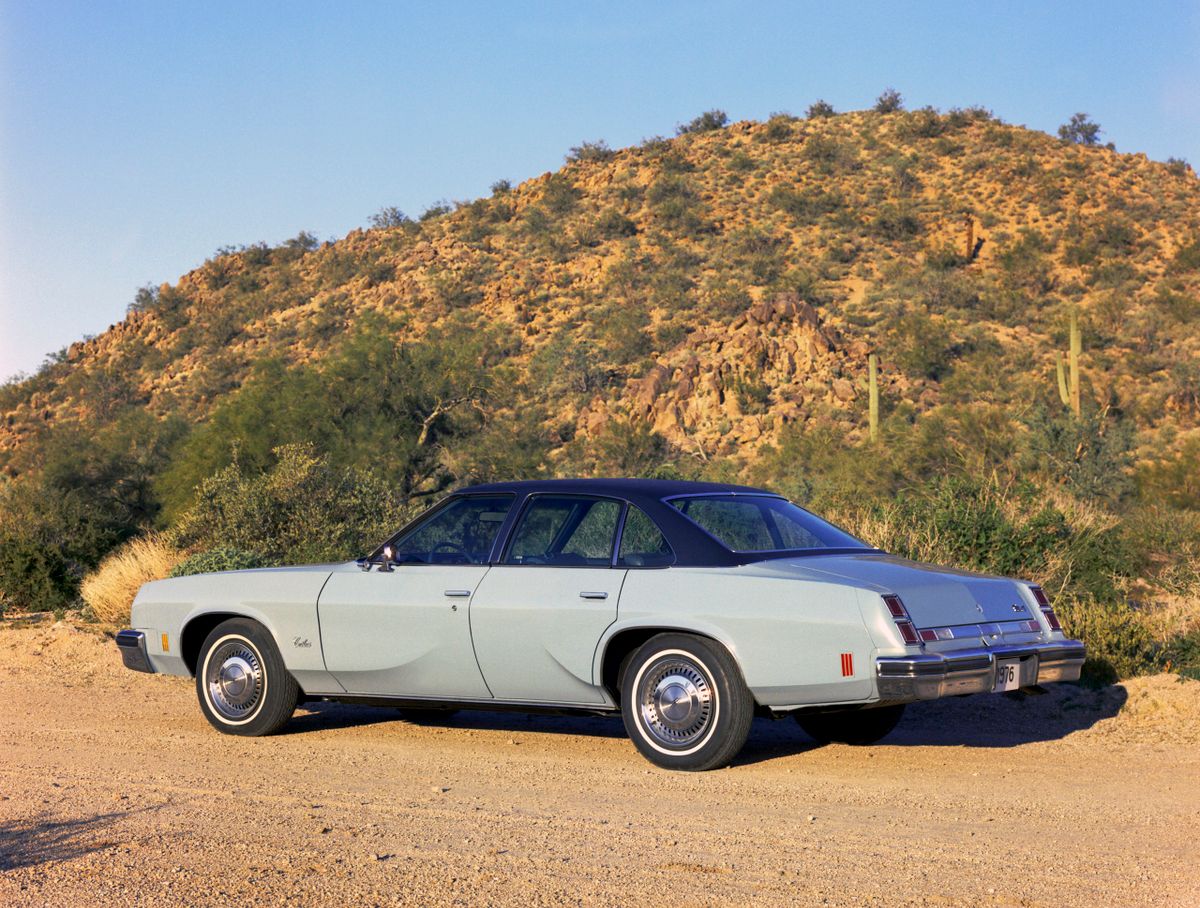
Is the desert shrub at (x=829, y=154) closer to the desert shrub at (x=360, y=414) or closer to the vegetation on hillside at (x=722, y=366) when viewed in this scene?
the vegetation on hillside at (x=722, y=366)

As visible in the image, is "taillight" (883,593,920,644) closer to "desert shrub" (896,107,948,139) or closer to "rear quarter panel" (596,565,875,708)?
"rear quarter panel" (596,565,875,708)

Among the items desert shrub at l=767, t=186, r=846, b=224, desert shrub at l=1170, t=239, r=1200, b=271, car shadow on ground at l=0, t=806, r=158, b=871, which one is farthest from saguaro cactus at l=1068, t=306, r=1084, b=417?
car shadow on ground at l=0, t=806, r=158, b=871

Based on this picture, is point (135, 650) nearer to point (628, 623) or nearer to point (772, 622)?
point (628, 623)

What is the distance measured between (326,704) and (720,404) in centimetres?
3664

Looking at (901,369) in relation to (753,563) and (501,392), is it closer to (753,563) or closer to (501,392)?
(501,392)

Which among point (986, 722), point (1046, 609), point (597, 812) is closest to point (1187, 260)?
point (986, 722)

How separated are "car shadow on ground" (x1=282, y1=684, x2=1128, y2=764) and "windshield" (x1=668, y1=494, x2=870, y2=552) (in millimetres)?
1262

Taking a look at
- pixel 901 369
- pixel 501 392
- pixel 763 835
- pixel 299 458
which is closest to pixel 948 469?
pixel 501 392

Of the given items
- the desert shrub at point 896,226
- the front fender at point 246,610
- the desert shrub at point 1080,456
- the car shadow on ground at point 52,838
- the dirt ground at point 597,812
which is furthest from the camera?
the desert shrub at point 896,226

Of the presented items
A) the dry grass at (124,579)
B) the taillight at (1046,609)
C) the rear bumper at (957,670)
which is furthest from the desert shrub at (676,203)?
the rear bumper at (957,670)

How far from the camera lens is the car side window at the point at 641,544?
25.1ft

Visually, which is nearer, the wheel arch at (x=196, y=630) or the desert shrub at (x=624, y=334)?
the wheel arch at (x=196, y=630)

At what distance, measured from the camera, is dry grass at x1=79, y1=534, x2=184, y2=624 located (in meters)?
16.0

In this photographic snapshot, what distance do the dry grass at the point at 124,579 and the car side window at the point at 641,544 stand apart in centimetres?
910
